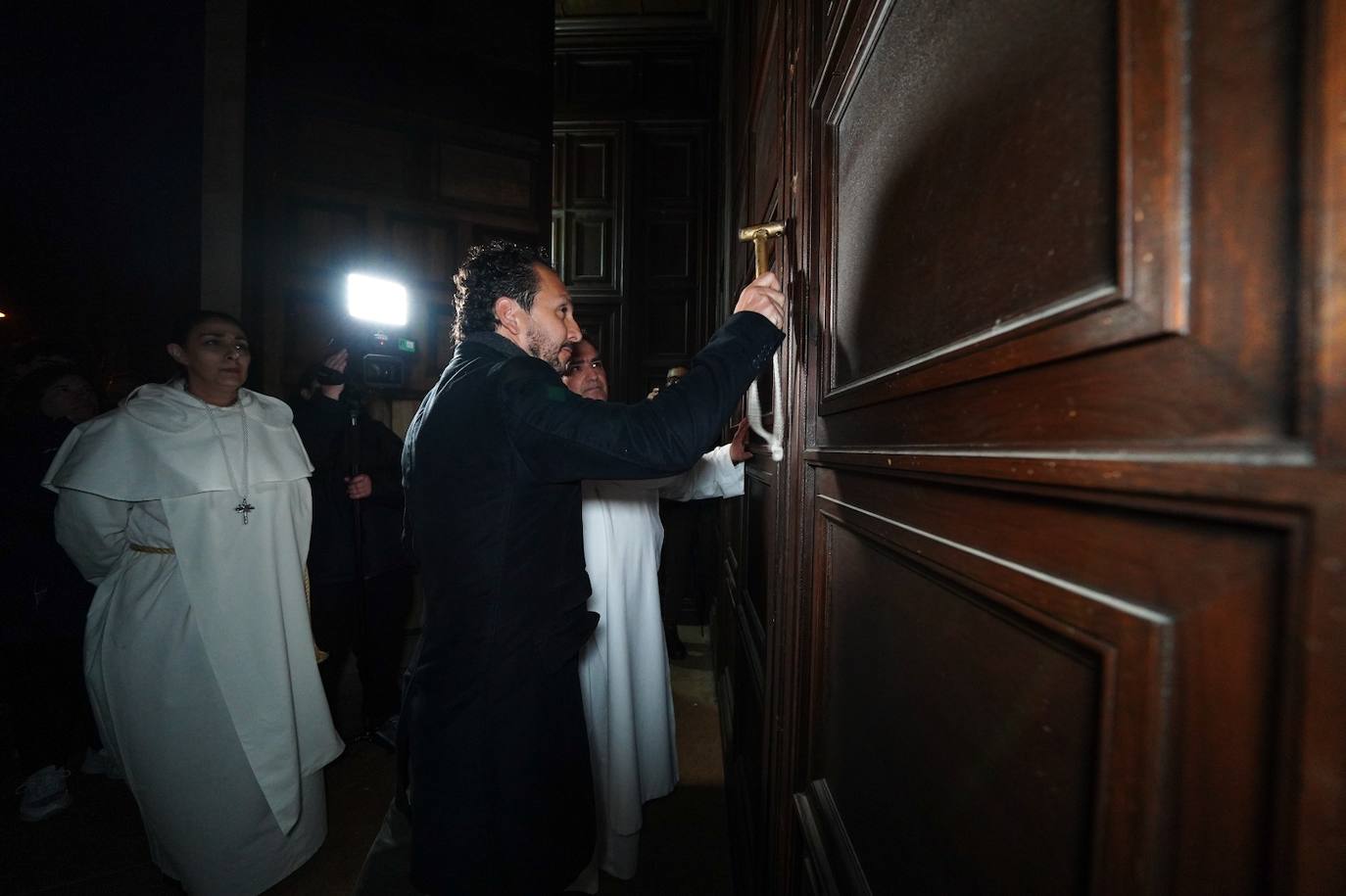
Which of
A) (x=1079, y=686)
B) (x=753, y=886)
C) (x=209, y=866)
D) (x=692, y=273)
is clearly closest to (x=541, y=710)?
(x=753, y=886)

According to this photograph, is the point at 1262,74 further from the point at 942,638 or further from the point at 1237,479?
the point at 942,638

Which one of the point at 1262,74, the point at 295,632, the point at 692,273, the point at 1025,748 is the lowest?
the point at 295,632

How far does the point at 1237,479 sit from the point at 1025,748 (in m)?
0.27

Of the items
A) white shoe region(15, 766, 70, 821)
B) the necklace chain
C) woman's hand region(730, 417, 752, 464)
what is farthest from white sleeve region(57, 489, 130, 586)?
woman's hand region(730, 417, 752, 464)

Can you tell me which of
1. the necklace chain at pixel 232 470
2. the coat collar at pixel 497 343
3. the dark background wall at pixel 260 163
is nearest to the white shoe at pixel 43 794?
the necklace chain at pixel 232 470

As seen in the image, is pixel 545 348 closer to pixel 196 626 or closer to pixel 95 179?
pixel 196 626

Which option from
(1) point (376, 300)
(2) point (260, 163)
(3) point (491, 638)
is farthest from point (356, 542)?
(2) point (260, 163)

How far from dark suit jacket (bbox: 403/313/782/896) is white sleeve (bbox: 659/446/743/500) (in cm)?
A: 63

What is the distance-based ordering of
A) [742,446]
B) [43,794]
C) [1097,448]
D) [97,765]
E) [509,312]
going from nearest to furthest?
[1097,448], [509,312], [742,446], [43,794], [97,765]

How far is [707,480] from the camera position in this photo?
184cm

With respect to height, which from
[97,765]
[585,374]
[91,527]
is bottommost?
[97,765]

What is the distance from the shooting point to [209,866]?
5.63ft

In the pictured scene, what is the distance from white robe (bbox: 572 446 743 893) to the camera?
180 centimetres

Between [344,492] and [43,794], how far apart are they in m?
1.55
